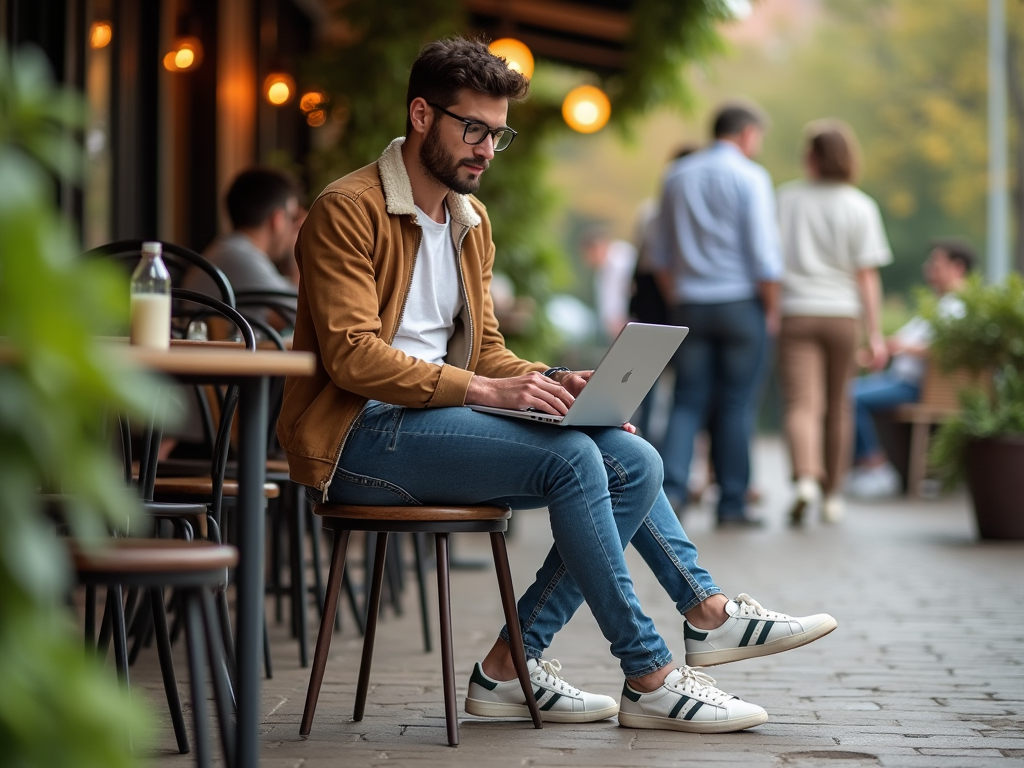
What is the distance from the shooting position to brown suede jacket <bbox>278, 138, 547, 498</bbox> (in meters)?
2.69

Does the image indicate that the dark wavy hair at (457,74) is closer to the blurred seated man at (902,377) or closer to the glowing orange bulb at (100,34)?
the glowing orange bulb at (100,34)

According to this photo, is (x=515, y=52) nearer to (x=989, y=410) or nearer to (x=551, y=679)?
(x=989, y=410)

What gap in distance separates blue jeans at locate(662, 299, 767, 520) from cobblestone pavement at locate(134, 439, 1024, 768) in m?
1.01

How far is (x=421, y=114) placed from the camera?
2.94 metres

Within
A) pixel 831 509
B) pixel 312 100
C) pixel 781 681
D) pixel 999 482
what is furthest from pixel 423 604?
pixel 312 100

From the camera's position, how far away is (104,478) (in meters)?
1.21

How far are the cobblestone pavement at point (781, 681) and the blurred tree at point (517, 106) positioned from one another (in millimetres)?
2478

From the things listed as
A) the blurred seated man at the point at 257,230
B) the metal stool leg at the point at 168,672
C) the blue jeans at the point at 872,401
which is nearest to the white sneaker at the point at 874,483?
the blue jeans at the point at 872,401

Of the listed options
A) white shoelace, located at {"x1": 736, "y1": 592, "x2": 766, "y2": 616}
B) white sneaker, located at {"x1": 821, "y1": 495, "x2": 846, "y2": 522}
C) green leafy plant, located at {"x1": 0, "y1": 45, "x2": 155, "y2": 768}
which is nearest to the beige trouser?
white sneaker, located at {"x1": 821, "y1": 495, "x2": 846, "y2": 522}

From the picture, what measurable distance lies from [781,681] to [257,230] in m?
2.37

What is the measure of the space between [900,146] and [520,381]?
3082cm

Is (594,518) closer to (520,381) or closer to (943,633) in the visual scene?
(520,381)

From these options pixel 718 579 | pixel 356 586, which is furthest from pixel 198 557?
pixel 718 579

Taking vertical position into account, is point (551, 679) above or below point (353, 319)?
below
